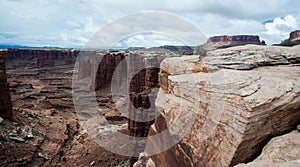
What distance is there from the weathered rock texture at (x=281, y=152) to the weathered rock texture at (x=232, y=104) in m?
0.20

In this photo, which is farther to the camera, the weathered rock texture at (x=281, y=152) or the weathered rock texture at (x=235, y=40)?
the weathered rock texture at (x=235, y=40)

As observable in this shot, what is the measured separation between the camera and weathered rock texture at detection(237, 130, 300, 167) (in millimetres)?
2994

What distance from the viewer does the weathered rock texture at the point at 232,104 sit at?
362 centimetres

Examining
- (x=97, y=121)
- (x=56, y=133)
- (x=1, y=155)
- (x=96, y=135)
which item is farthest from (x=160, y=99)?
(x=97, y=121)

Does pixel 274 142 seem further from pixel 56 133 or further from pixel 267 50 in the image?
pixel 56 133

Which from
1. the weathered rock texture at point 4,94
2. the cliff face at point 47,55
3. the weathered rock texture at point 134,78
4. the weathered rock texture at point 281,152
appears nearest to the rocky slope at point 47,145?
the weathered rock texture at point 4,94

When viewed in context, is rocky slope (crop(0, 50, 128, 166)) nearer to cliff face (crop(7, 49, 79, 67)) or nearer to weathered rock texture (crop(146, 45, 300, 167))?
weathered rock texture (crop(146, 45, 300, 167))

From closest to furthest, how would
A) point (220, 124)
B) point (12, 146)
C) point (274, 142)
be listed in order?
point (274, 142) → point (220, 124) → point (12, 146)

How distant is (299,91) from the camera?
12.4 ft

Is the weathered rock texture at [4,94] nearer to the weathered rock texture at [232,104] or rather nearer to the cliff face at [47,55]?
the weathered rock texture at [232,104]

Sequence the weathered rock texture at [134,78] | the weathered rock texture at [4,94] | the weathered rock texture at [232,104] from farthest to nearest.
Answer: the weathered rock texture at [4,94] < the weathered rock texture at [134,78] < the weathered rock texture at [232,104]

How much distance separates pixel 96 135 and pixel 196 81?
15.1m

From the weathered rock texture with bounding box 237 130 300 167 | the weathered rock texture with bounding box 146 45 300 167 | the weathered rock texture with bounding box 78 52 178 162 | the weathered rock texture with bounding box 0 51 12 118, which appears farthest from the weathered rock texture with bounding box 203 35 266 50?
A: the weathered rock texture with bounding box 237 130 300 167

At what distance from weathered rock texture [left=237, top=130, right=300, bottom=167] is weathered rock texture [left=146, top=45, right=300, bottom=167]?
0.66 ft
